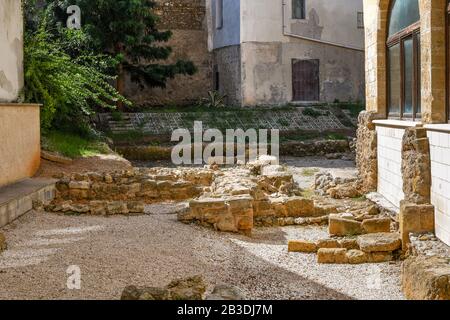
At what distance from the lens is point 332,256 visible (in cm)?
795

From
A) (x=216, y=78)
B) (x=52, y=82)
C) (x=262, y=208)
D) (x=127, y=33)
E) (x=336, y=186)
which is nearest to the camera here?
(x=262, y=208)

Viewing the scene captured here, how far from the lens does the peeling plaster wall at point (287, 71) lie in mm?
25562

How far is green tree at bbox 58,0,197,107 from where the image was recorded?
71.3 ft

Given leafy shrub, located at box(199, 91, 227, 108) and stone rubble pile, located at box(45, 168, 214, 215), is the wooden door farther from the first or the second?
stone rubble pile, located at box(45, 168, 214, 215)

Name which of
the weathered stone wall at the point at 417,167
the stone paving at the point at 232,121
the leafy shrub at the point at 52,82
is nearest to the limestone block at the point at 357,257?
the weathered stone wall at the point at 417,167

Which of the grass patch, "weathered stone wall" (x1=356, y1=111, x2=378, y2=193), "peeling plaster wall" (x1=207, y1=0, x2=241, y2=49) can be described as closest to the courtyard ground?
"weathered stone wall" (x1=356, y1=111, x2=378, y2=193)

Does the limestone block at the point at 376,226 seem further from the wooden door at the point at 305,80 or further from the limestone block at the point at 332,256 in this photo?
the wooden door at the point at 305,80

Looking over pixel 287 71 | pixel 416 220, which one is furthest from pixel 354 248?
pixel 287 71

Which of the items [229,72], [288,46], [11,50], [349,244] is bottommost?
[349,244]

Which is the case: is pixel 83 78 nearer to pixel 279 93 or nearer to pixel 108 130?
pixel 108 130

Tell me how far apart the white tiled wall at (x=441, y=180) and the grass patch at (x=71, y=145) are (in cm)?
868

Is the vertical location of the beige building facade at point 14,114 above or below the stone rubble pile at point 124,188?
above

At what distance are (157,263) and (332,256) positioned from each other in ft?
7.43

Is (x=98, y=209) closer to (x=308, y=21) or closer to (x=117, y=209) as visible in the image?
(x=117, y=209)
